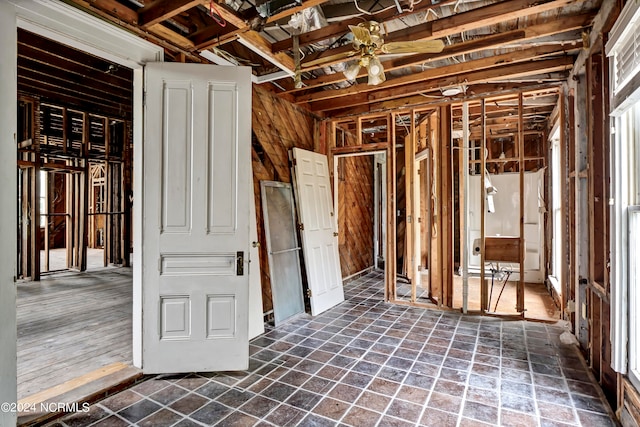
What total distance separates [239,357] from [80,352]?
1.65 metres

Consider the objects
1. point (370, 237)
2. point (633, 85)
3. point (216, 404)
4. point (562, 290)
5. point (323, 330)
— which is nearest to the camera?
point (633, 85)

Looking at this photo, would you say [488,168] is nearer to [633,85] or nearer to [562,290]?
[562,290]

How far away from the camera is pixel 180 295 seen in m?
2.66

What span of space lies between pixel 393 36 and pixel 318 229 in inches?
101

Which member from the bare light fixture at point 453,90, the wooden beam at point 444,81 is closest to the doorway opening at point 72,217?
the wooden beam at point 444,81

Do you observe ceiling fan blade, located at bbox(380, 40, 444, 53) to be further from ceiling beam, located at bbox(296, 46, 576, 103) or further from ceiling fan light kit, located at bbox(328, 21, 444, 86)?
ceiling beam, located at bbox(296, 46, 576, 103)

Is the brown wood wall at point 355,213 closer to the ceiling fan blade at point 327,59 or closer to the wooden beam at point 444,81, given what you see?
the wooden beam at point 444,81

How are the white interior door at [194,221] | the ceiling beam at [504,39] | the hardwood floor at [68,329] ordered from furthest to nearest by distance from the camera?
the ceiling beam at [504,39] < the hardwood floor at [68,329] < the white interior door at [194,221]

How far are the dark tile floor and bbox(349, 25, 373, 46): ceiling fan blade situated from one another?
102 inches

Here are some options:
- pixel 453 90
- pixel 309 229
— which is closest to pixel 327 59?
pixel 453 90

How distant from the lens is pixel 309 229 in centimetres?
451

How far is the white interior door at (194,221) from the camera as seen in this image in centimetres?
263

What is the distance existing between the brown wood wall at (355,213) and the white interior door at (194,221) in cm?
325

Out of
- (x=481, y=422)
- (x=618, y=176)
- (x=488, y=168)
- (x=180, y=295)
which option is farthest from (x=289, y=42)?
(x=488, y=168)
